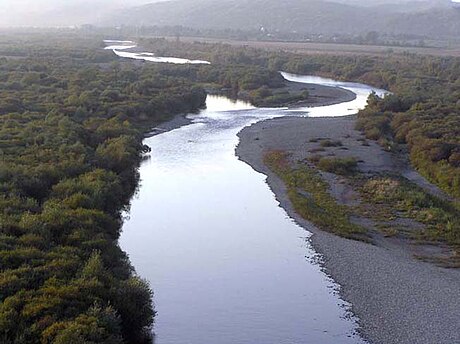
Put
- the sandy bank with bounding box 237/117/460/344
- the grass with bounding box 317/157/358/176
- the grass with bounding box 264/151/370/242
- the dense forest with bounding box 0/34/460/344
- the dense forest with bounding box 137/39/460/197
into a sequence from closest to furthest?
the dense forest with bounding box 0/34/460/344, the sandy bank with bounding box 237/117/460/344, the grass with bounding box 264/151/370/242, the grass with bounding box 317/157/358/176, the dense forest with bounding box 137/39/460/197

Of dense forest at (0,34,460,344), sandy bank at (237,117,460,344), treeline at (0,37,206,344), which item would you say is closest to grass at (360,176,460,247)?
sandy bank at (237,117,460,344)

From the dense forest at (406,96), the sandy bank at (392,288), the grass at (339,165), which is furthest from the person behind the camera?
the dense forest at (406,96)

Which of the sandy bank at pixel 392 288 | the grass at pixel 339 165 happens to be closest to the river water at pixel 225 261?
the sandy bank at pixel 392 288

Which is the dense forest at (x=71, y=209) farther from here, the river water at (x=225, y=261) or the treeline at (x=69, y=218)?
the river water at (x=225, y=261)

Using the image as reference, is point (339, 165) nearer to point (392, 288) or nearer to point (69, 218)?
point (392, 288)

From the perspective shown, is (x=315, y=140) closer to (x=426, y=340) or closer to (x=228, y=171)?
(x=228, y=171)

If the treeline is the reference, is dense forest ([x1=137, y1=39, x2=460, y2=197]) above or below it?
below

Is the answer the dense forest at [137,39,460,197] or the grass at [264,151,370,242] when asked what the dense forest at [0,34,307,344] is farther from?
the dense forest at [137,39,460,197]
